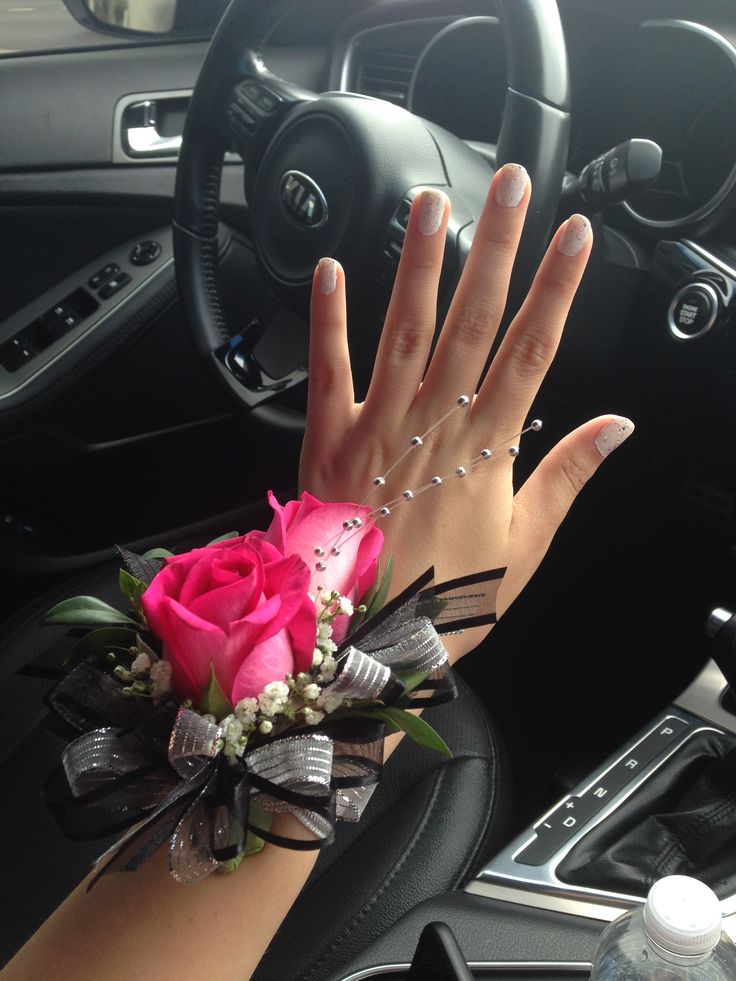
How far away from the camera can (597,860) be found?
3.20 ft

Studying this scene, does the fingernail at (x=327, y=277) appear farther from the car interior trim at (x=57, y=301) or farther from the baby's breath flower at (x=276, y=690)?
the car interior trim at (x=57, y=301)

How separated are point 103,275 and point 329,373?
1.16m

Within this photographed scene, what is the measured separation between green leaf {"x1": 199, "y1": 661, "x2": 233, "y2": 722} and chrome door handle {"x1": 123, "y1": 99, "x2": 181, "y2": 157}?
1597 mm

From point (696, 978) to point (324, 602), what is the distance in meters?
0.33

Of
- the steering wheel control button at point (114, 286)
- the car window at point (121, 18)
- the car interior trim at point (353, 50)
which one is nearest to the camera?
the car interior trim at point (353, 50)

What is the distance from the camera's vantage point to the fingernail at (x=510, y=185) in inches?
34.3

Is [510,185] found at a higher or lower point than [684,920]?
higher

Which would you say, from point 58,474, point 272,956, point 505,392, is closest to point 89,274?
point 58,474

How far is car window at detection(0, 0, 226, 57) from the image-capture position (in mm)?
2086

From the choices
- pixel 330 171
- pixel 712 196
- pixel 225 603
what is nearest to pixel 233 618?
pixel 225 603

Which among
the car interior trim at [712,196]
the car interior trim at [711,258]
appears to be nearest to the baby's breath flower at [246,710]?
the car interior trim at [711,258]

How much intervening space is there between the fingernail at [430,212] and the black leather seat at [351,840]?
0.61 m

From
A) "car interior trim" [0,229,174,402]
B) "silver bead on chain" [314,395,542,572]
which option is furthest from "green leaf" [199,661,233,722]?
"car interior trim" [0,229,174,402]

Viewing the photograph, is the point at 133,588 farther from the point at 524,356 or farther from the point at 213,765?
the point at 524,356
